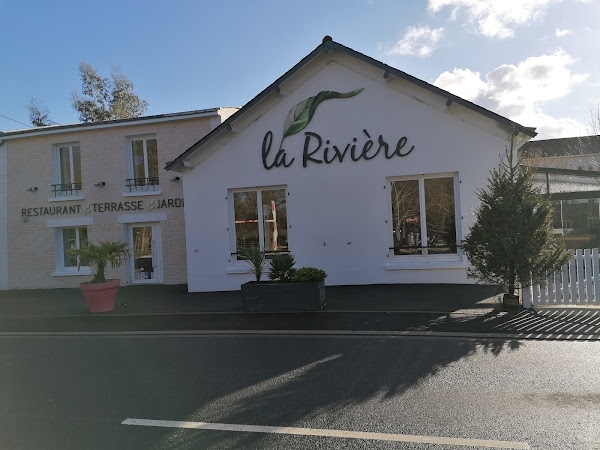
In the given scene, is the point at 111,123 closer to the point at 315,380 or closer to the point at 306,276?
the point at 306,276

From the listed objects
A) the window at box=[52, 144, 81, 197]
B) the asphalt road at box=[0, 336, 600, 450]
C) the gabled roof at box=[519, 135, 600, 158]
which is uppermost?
the gabled roof at box=[519, 135, 600, 158]

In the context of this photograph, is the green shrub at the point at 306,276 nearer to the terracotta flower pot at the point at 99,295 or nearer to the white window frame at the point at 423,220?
the white window frame at the point at 423,220

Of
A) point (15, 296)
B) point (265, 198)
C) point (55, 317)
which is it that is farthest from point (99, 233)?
point (265, 198)

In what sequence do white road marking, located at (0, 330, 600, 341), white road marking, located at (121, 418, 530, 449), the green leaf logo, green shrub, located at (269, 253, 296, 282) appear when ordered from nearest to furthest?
white road marking, located at (121, 418, 530, 449)
white road marking, located at (0, 330, 600, 341)
green shrub, located at (269, 253, 296, 282)
the green leaf logo

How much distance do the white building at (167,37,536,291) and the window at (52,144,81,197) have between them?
229 inches

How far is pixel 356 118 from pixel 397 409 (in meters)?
9.00

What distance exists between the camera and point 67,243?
16.5 m

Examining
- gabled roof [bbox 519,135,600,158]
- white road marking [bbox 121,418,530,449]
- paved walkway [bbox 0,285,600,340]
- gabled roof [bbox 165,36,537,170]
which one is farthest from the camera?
gabled roof [bbox 519,135,600,158]

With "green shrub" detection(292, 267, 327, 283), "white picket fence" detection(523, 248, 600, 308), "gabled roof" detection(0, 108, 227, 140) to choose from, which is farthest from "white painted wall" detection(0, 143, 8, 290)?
"white picket fence" detection(523, 248, 600, 308)

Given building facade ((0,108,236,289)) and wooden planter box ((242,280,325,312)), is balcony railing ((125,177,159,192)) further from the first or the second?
wooden planter box ((242,280,325,312))

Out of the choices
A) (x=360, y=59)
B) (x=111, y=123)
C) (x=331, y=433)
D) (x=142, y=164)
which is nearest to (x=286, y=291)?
(x=331, y=433)

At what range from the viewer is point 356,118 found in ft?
39.3

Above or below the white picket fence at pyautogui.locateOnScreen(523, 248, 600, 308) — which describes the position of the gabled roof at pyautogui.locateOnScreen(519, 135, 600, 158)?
above

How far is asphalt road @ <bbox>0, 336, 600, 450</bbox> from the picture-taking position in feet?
12.6
